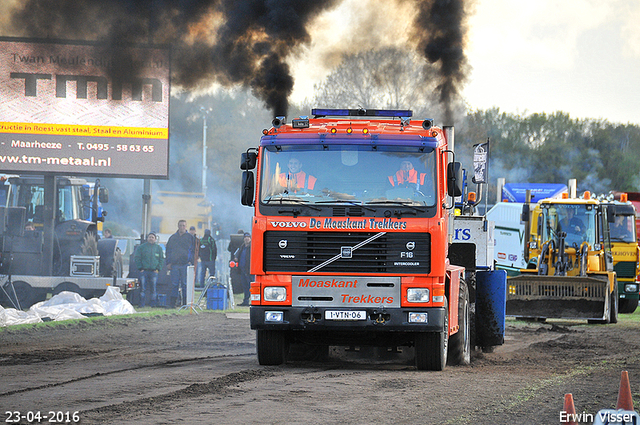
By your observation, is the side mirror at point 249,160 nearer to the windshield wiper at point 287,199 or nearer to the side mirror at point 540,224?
the windshield wiper at point 287,199

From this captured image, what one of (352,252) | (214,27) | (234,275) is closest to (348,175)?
(352,252)

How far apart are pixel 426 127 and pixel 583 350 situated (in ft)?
19.7

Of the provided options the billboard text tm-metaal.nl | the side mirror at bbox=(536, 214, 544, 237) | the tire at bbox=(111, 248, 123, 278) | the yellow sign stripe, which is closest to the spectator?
the tire at bbox=(111, 248, 123, 278)

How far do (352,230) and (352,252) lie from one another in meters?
0.26

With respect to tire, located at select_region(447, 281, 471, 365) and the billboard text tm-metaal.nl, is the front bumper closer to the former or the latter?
tire, located at select_region(447, 281, 471, 365)

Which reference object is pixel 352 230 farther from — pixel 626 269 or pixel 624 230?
pixel 624 230

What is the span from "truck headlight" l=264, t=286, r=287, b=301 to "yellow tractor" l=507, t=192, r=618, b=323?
1050cm

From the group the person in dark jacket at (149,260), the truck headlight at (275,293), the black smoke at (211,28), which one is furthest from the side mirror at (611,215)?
the truck headlight at (275,293)

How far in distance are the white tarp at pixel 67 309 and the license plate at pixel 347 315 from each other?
28.8ft

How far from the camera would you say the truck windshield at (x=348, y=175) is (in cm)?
1042

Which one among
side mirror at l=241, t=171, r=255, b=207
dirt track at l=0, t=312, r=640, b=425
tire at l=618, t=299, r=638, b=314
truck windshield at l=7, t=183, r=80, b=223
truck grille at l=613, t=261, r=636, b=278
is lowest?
dirt track at l=0, t=312, r=640, b=425

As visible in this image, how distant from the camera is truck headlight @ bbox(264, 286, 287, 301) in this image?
10438 millimetres

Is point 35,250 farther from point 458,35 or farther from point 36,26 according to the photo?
A: point 458,35

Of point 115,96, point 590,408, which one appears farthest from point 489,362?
point 115,96
